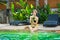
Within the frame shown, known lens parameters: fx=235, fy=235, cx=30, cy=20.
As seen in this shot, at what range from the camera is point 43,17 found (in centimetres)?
1552

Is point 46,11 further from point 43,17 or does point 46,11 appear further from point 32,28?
point 32,28

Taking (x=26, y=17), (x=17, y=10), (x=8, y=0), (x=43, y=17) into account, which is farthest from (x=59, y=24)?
(x=8, y=0)

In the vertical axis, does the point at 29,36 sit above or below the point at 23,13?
below

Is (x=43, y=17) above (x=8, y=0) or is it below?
below

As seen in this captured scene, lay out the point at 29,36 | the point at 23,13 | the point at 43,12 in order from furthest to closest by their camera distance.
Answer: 1. the point at 43,12
2. the point at 23,13
3. the point at 29,36

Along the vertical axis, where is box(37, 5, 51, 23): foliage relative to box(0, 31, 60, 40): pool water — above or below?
above

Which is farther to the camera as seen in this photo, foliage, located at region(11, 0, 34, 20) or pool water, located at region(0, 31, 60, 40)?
foliage, located at region(11, 0, 34, 20)

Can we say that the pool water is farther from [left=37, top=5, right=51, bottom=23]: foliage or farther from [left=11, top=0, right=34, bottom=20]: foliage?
[left=37, top=5, right=51, bottom=23]: foliage

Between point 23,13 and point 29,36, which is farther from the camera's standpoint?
point 23,13

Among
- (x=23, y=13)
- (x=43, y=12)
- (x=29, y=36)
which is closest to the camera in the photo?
(x=29, y=36)

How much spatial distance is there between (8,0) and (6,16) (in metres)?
1.30

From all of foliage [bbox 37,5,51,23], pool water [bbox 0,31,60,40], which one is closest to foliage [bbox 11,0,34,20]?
foliage [bbox 37,5,51,23]

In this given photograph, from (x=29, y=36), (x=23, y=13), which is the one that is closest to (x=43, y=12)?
(x=23, y=13)

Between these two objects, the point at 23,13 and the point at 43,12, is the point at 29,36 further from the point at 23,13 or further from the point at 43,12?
the point at 43,12
